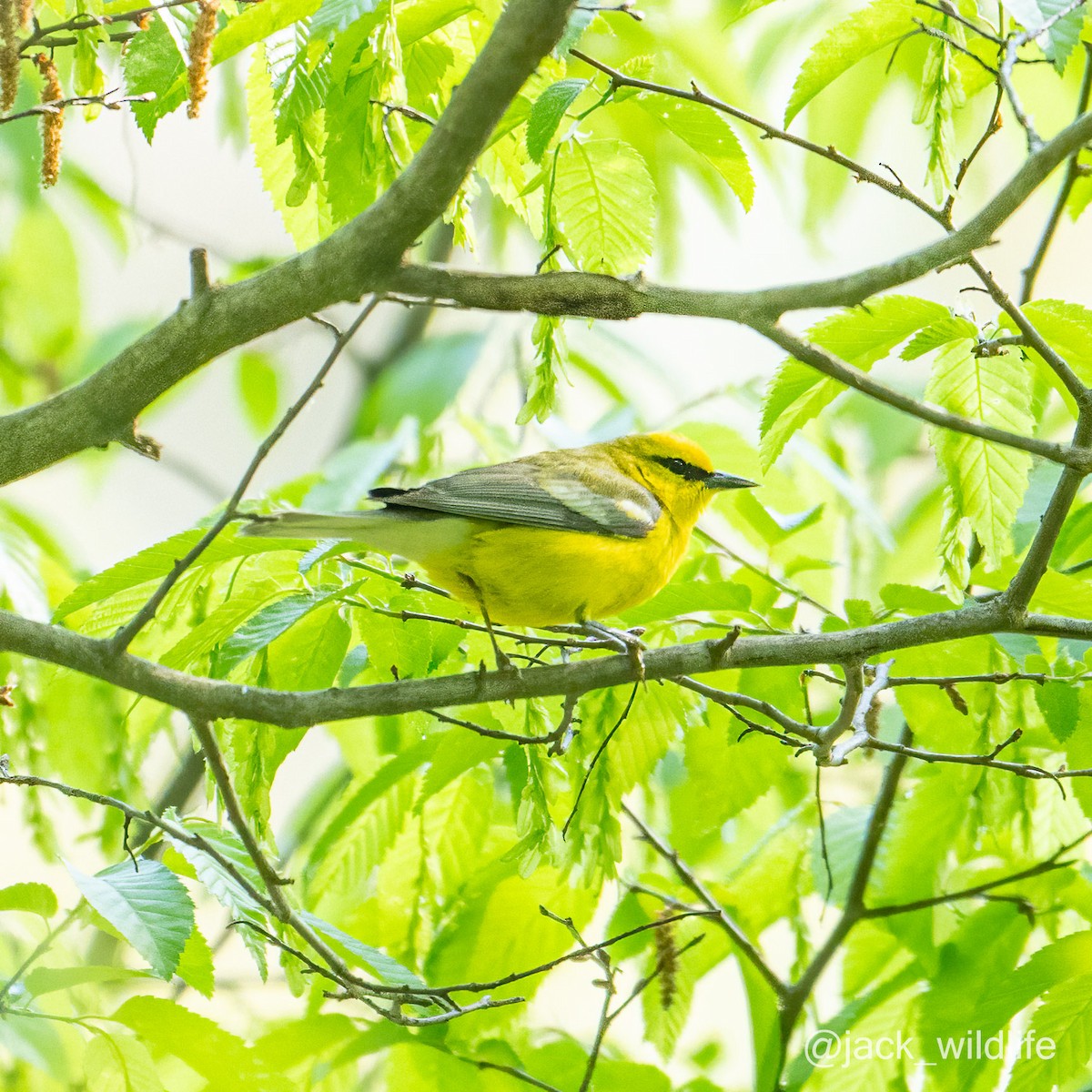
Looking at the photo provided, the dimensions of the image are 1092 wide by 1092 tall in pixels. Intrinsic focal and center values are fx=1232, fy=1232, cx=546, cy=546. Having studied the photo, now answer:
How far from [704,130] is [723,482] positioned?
1.75m

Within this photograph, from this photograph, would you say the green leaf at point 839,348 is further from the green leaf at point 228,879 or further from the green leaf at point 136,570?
the green leaf at point 228,879

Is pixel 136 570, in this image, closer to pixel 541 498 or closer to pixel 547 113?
pixel 547 113

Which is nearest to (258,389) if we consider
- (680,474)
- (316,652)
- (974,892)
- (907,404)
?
(680,474)

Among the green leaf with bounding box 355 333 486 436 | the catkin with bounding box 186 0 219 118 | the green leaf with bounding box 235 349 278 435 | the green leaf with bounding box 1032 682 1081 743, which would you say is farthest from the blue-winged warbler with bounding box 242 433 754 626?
the green leaf with bounding box 235 349 278 435

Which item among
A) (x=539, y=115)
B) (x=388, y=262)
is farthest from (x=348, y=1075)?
(x=539, y=115)

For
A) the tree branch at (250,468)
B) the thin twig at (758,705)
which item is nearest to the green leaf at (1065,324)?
the thin twig at (758,705)

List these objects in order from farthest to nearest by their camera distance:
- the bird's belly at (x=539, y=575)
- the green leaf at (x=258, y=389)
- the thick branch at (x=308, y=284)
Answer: the green leaf at (x=258, y=389)
the bird's belly at (x=539, y=575)
the thick branch at (x=308, y=284)

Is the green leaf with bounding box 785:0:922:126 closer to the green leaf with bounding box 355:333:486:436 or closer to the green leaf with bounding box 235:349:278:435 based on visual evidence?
the green leaf with bounding box 355:333:486:436

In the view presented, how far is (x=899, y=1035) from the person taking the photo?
315 cm

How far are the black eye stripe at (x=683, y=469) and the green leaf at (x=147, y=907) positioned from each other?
7.86 feet

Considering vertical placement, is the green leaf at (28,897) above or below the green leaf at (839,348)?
below

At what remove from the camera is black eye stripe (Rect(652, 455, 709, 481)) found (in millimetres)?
4172

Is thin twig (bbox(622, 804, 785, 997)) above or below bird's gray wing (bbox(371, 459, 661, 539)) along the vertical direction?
below

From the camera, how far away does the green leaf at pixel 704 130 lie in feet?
7.74
